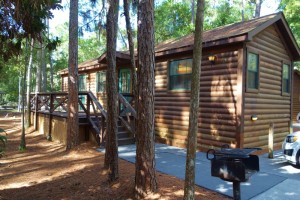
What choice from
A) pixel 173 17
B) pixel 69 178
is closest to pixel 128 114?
pixel 69 178

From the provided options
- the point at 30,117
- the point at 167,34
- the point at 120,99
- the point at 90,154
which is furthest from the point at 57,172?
the point at 167,34

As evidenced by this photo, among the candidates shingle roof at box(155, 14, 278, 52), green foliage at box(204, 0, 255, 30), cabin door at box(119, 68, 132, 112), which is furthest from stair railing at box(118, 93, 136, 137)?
green foliage at box(204, 0, 255, 30)

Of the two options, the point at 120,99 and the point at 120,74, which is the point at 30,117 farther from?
the point at 120,99

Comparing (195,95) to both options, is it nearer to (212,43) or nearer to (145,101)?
(145,101)

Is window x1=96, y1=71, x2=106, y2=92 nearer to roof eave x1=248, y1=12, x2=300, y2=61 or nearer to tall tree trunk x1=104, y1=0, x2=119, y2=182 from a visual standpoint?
tall tree trunk x1=104, y1=0, x2=119, y2=182

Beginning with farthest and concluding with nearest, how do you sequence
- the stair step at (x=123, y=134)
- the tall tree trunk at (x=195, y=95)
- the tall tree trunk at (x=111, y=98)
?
the stair step at (x=123, y=134), the tall tree trunk at (x=111, y=98), the tall tree trunk at (x=195, y=95)

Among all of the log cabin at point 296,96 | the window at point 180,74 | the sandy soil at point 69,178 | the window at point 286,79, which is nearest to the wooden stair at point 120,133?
the sandy soil at point 69,178

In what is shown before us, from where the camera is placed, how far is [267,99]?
8.86m

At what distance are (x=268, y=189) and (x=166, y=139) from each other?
5176mm

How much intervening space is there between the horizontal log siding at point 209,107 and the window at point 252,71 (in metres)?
0.54

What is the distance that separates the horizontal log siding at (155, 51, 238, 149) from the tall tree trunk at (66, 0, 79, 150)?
10.4 ft

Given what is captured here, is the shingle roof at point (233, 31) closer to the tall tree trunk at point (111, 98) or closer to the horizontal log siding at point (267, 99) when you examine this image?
the horizontal log siding at point (267, 99)

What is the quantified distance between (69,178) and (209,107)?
4624 millimetres

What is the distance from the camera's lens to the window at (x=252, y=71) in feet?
26.0
